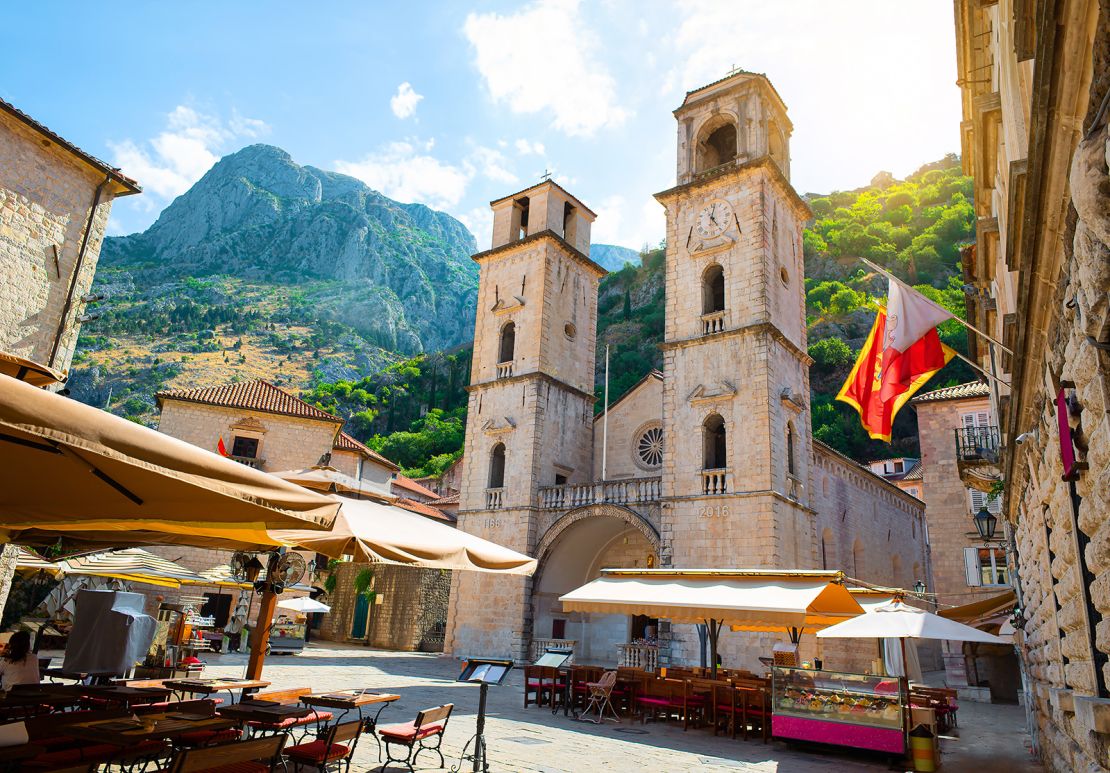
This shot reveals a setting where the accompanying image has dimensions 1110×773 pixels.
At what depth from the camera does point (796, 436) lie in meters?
21.1

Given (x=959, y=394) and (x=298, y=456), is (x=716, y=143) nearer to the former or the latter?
(x=959, y=394)

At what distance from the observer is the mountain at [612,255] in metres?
177

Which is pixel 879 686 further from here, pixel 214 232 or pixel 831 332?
pixel 214 232

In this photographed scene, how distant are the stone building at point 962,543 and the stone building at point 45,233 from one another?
22.3m

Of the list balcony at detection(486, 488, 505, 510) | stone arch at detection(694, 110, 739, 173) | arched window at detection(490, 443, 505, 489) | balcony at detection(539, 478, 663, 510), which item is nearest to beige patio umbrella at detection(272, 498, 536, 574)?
balcony at detection(539, 478, 663, 510)

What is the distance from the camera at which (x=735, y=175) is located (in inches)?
861

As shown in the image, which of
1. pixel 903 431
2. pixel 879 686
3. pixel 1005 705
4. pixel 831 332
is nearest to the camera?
pixel 879 686

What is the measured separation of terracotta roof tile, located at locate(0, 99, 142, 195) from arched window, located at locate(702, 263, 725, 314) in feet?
51.3

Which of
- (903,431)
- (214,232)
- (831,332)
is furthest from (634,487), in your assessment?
(214,232)

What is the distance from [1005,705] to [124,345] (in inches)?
4125

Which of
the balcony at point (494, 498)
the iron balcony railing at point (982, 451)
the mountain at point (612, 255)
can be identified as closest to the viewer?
the iron balcony railing at point (982, 451)

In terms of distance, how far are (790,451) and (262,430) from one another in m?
22.2

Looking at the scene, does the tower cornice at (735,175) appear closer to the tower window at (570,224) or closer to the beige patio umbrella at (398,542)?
the tower window at (570,224)

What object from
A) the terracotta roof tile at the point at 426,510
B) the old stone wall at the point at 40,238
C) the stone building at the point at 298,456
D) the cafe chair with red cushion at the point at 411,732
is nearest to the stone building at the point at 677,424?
the stone building at the point at 298,456
